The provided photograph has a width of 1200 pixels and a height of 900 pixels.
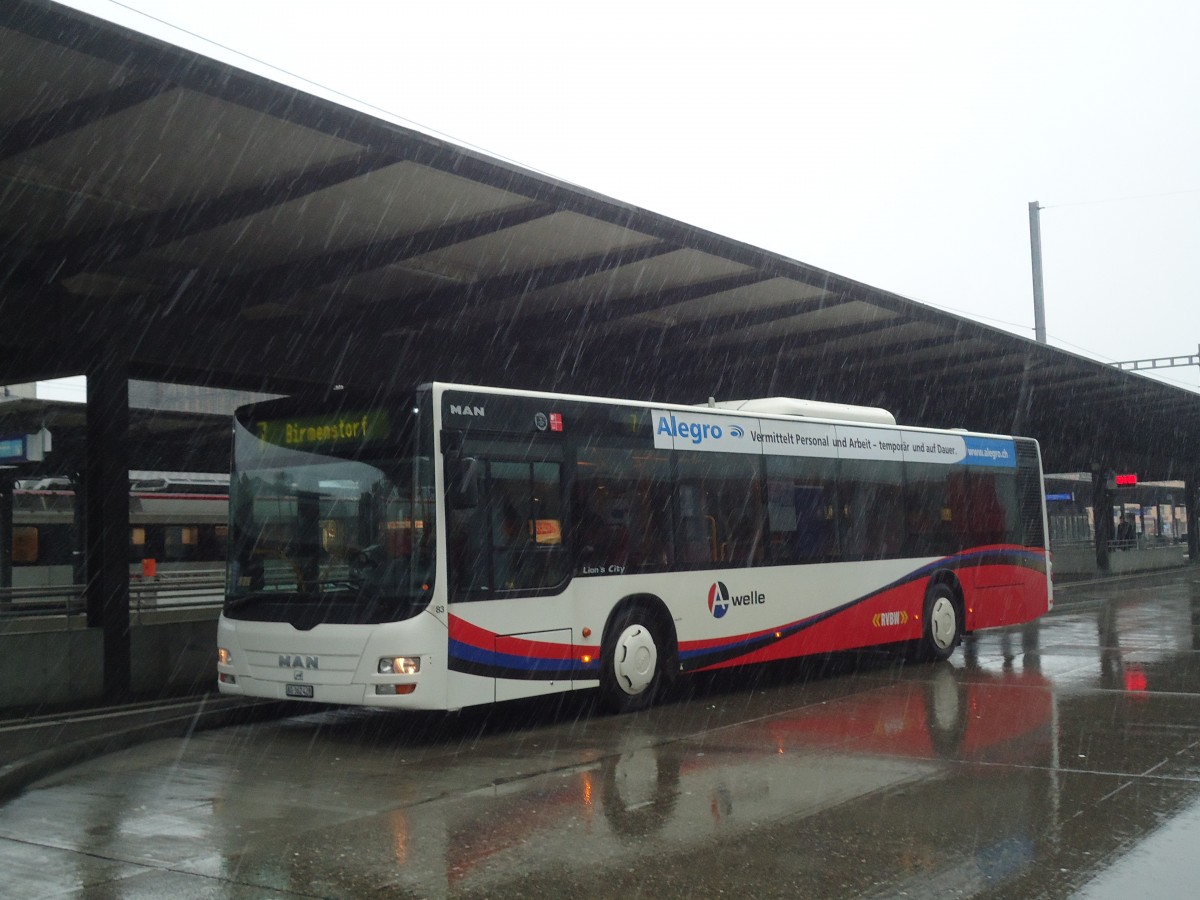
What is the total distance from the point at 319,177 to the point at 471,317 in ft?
19.5

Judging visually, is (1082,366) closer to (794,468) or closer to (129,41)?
(794,468)

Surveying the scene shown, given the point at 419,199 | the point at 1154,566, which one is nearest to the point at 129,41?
the point at 419,199

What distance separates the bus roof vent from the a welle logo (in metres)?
2.15

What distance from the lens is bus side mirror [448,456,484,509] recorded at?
32.6ft

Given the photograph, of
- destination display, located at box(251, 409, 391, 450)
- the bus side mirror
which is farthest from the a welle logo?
destination display, located at box(251, 409, 391, 450)

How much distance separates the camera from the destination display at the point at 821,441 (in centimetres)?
1259

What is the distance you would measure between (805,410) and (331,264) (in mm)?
5693

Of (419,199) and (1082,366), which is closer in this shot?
(419,199)

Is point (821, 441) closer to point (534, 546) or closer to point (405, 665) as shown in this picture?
point (534, 546)

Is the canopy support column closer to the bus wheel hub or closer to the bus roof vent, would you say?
the bus wheel hub

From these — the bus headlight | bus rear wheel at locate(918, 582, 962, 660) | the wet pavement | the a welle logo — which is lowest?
the wet pavement

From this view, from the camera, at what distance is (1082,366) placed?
2370 centimetres

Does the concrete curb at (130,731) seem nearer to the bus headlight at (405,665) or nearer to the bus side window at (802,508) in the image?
the bus headlight at (405,665)

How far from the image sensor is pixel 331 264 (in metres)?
13.6
